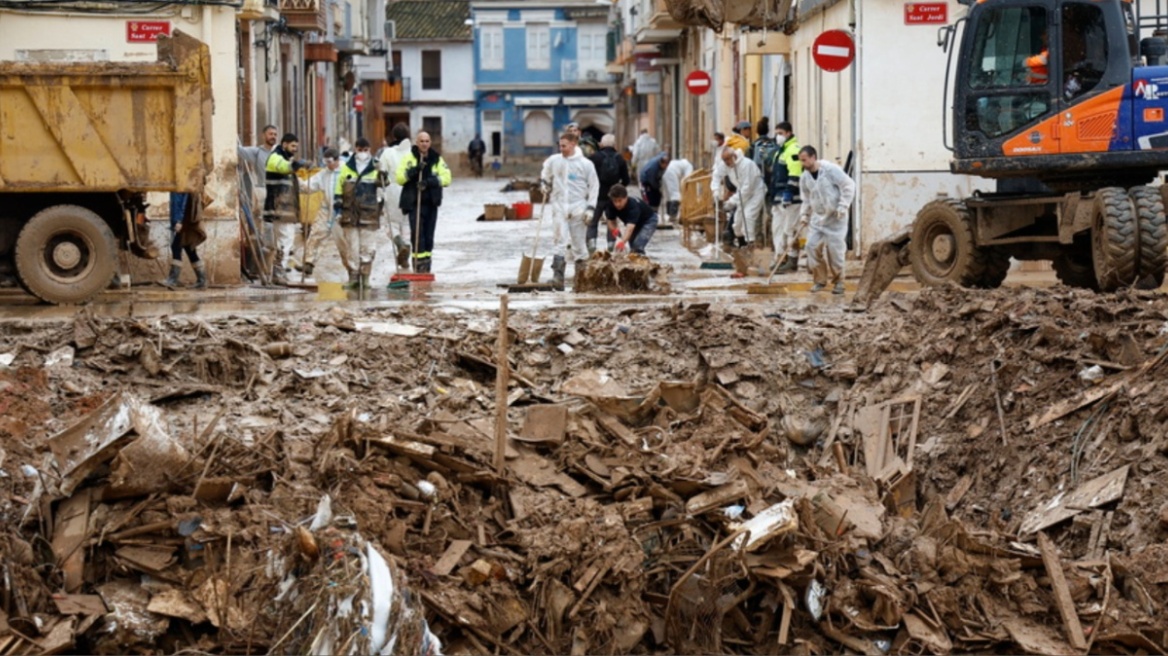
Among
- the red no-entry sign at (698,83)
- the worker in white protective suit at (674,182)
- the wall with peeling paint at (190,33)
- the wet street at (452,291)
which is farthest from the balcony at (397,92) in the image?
the wall with peeling paint at (190,33)

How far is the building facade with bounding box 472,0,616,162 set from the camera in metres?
79.8

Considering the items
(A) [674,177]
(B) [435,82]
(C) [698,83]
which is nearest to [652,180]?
(A) [674,177]

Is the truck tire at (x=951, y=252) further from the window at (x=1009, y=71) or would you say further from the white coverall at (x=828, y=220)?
the white coverall at (x=828, y=220)

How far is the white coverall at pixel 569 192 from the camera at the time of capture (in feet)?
66.3

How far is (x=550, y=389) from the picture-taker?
12695 millimetres

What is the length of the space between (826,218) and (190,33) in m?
7.24

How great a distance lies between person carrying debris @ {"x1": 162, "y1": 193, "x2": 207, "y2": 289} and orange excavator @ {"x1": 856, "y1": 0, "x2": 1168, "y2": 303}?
21.9 ft

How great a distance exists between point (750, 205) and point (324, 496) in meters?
15.7

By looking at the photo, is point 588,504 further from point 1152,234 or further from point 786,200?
point 786,200

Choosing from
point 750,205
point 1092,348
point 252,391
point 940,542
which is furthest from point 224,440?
point 750,205

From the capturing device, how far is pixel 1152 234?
14.7 m

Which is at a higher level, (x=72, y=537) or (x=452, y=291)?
(x=452, y=291)

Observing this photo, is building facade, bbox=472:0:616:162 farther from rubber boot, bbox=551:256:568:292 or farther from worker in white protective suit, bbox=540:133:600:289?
rubber boot, bbox=551:256:568:292

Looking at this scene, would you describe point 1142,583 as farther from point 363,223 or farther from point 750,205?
point 750,205
